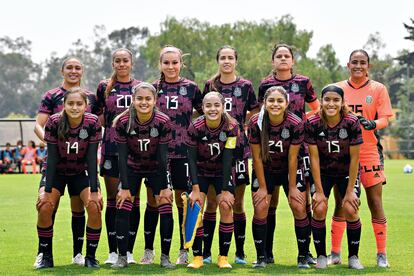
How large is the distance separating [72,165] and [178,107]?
4.50 feet

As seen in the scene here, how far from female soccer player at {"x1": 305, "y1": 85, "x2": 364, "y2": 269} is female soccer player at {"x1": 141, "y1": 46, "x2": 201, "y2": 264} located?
1.40 metres

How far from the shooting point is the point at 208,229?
33.2 ft

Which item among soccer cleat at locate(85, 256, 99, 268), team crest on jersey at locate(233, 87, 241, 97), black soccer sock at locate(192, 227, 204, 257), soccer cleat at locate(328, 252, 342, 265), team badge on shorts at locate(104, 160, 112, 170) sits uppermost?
team crest on jersey at locate(233, 87, 241, 97)

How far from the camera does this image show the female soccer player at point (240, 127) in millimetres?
10117

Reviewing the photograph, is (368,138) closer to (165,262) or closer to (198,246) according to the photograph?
(198,246)

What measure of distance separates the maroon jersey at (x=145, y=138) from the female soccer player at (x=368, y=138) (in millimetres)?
2052

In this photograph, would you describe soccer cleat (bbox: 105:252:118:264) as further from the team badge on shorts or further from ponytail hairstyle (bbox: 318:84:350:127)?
ponytail hairstyle (bbox: 318:84:350:127)

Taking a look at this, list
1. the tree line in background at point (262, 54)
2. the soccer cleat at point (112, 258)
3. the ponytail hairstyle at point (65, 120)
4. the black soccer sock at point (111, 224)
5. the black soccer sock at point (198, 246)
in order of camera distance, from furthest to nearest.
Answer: the tree line in background at point (262, 54) < the black soccer sock at point (111, 224) < the soccer cleat at point (112, 258) < the black soccer sock at point (198, 246) < the ponytail hairstyle at point (65, 120)

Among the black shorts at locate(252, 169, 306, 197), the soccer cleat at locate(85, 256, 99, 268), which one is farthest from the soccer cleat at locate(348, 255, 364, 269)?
the soccer cleat at locate(85, 256, 99, 268)

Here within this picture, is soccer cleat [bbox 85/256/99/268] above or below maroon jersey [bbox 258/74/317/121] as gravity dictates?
below

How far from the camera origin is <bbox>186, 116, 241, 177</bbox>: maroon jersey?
32.0 ft

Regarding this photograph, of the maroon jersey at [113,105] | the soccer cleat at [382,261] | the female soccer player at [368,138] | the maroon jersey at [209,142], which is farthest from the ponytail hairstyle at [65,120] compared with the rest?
the soccer cleat at [382,261]

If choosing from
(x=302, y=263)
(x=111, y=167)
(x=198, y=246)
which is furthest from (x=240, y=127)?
(x=302, y=263)

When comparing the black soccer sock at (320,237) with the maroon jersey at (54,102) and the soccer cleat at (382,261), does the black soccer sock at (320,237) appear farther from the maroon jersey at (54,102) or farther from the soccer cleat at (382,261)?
the maroon jersey at (54,102)
